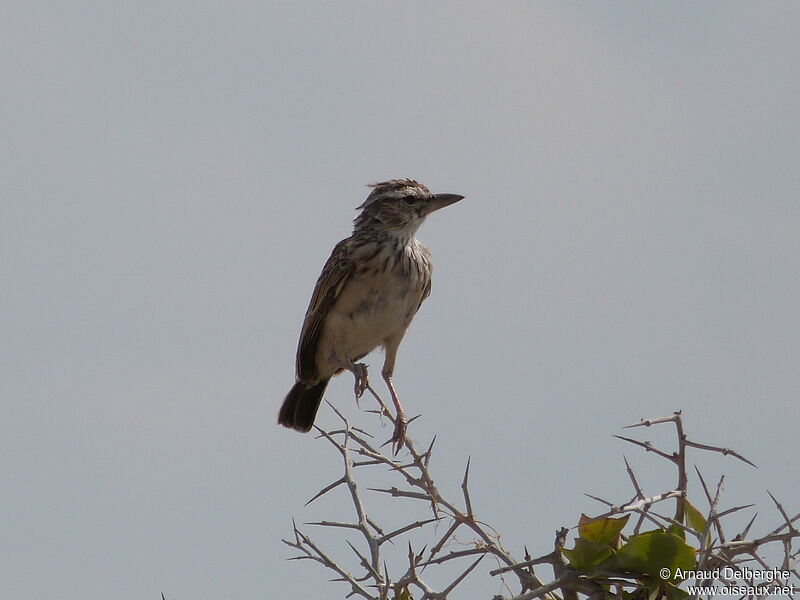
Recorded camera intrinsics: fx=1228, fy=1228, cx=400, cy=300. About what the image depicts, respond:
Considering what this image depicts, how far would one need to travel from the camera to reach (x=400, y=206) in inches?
352

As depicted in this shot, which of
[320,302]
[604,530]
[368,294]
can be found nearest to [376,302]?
[368,294]

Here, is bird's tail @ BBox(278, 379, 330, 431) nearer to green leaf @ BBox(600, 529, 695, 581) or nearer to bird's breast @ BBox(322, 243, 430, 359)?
bird's breast @ BBox(322, 243, 430, 359)

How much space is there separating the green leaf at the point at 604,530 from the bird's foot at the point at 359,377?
11.4 ft

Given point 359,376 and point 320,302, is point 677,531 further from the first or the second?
point 320,302

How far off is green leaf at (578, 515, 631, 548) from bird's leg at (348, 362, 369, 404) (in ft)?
11.4

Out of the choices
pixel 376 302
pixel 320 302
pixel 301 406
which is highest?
pixel 320 302

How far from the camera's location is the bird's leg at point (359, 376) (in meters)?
7.48

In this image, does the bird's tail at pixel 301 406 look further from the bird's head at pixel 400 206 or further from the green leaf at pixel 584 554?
the green leaf at pixel 584 554

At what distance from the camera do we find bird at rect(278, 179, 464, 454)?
8.31 m

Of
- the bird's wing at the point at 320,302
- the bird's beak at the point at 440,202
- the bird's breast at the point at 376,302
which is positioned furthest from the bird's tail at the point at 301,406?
the bird's beak at the point at 440,202

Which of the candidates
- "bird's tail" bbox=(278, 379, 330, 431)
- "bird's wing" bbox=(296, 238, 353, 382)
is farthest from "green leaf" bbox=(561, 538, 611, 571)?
"bird's tail" bbox=(278, 379, 330, 431)

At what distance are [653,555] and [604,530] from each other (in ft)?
0.57

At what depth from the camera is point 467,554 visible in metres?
3.93

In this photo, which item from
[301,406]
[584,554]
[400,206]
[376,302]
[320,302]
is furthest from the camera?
[301,406]
